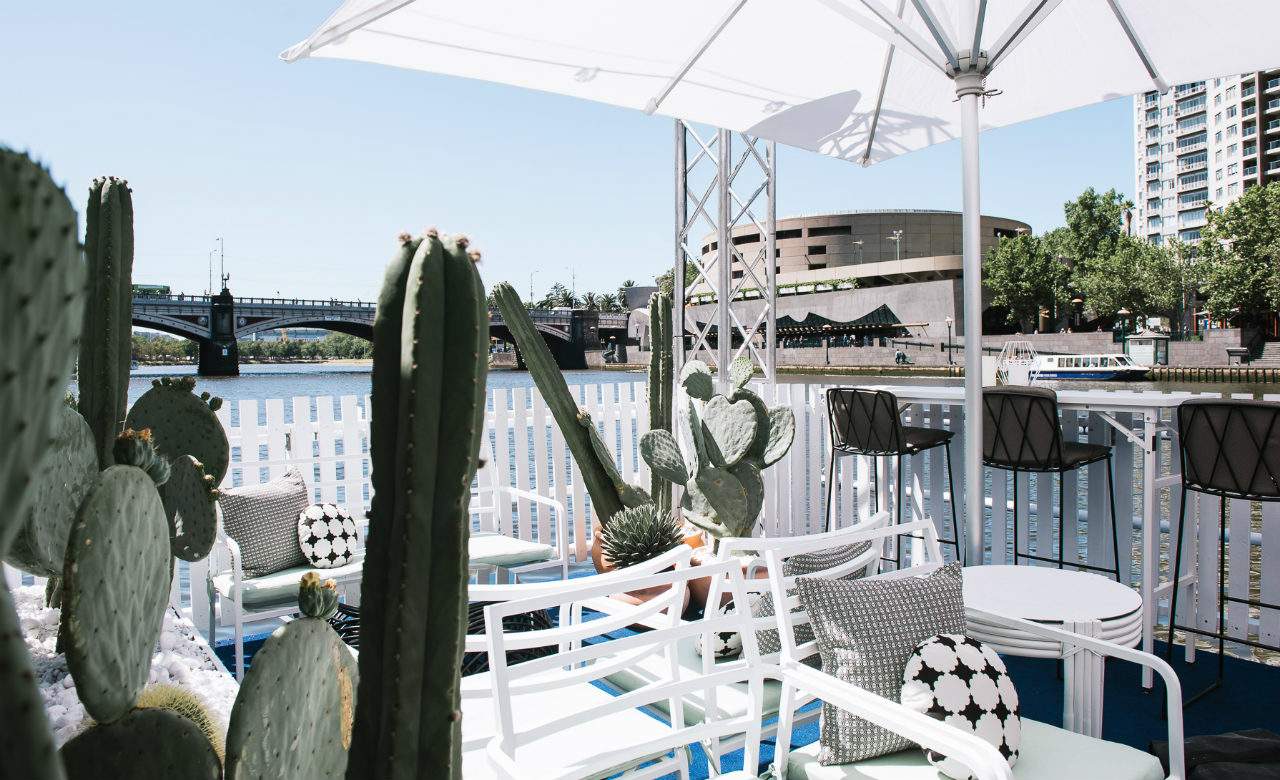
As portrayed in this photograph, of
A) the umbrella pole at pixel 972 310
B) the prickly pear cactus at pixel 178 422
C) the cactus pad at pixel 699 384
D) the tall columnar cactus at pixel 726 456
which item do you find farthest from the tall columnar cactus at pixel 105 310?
the cactus pad at pixel 699 384

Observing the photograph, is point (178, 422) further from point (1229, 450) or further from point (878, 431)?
point (1229, 450)

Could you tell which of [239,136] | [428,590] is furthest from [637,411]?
[239,136]

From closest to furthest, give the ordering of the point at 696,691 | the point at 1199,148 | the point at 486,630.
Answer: the point at 486,630 < the point at 696,691 < the point at 1199,148

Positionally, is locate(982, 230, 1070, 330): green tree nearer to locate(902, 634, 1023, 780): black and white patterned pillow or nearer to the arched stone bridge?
the arched stone bridge

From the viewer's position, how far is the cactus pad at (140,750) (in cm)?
90

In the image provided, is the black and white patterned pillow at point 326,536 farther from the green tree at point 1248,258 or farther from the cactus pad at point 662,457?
the green tree at point 1248,258

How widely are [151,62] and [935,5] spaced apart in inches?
176

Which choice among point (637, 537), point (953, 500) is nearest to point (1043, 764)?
point (637, 537)

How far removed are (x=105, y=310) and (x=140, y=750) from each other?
4.22ft

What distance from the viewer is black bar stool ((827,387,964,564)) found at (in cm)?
425

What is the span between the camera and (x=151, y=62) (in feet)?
15.4

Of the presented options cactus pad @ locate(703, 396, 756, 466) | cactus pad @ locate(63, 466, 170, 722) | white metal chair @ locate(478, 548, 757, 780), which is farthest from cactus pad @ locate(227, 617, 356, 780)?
cactus pad @ locate(703, 396, 756, 466)

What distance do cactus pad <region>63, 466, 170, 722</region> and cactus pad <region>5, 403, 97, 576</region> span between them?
0.29 metres

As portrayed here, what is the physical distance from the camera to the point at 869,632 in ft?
6.38
